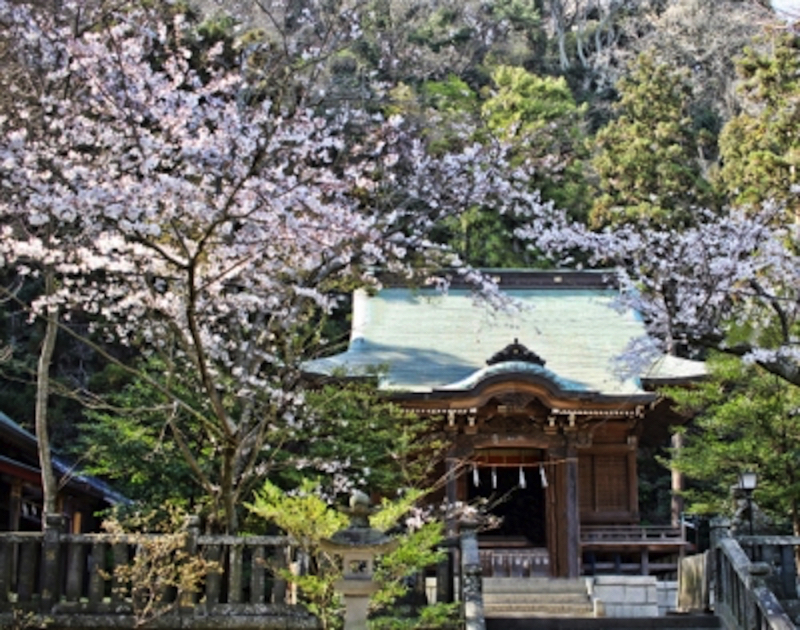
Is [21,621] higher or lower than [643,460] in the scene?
lower

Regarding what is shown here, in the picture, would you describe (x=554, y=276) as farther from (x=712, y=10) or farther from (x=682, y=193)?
(x=712, y=10)

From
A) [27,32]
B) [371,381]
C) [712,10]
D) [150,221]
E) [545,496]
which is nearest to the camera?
[150,221]

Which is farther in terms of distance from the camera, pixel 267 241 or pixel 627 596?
pixel 627 596

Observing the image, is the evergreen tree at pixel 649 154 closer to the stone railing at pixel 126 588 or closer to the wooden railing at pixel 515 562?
the wooden railing at pixel 515 562

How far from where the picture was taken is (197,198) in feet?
25.5

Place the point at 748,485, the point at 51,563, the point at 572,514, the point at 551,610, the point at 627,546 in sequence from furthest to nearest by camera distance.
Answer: the point at 627,546, the point at 572,514, the point at 551,610, the point at 748,485, the point at 51,563

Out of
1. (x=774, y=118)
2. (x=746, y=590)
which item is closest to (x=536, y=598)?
(x=746, y=590)

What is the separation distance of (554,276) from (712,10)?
21.0 meters

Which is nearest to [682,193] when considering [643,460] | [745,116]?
[745,116]

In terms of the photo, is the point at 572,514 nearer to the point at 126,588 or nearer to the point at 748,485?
the point at 748,485

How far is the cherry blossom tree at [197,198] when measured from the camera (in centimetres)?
771

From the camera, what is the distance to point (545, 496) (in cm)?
1655

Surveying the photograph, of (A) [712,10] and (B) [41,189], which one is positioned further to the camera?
(A) [712,10]

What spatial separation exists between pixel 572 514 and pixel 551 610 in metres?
2.87
